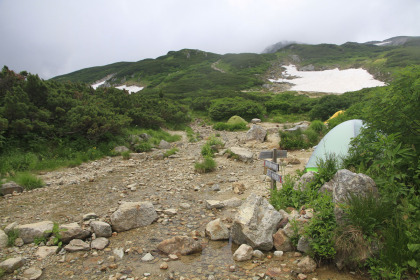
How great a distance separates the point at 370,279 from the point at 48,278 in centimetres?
479

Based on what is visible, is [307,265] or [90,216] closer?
[307,265]

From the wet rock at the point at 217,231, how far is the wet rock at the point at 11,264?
3244 mm

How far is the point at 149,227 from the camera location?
5.42 metres

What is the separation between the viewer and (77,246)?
460cm

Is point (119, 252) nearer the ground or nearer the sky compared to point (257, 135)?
nearer the ground

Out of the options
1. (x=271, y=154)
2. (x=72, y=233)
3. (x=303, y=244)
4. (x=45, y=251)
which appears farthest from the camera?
(x=271, y=154)

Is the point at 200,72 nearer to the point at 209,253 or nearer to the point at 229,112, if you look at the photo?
the point at 229,112

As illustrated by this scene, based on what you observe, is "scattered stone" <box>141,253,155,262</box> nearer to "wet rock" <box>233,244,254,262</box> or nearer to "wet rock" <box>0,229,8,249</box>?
"wet rock" <box>233,244,254,262</box>

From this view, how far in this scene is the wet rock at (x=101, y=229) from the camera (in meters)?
5.02

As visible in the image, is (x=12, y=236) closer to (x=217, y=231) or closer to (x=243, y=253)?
(x=217, y=231)

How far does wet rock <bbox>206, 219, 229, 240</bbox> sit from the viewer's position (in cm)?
484

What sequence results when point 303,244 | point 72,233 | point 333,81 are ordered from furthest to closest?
1. point 333,81
2. point 72,233
3. point 303,244

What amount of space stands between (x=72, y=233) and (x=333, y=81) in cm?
6661

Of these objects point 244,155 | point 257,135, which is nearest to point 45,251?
point 244,155
